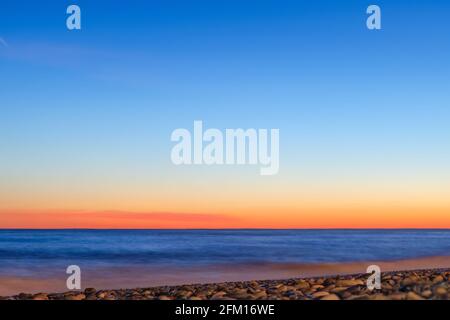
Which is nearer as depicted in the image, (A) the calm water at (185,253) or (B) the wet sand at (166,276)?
(B) the wet sand at (166,276)

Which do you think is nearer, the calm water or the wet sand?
the wet sand

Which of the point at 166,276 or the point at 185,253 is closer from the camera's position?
the point at 166,276
